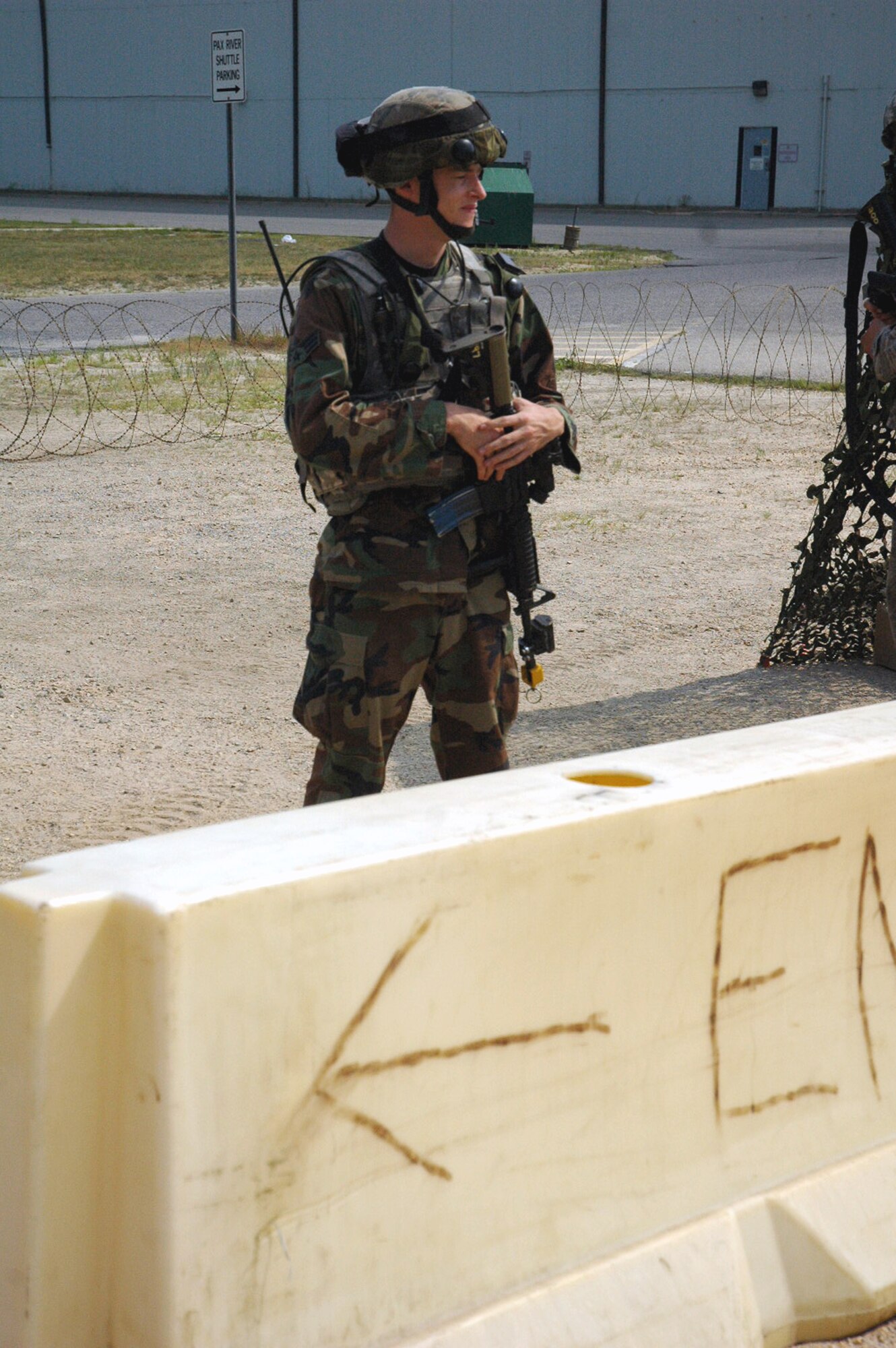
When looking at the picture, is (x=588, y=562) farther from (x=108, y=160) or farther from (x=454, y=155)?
(x=108, y=160)

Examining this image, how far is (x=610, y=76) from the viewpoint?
39.1 m

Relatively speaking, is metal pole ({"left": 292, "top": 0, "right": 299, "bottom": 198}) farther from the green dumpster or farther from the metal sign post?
the metal sign post

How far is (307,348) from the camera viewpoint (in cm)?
296

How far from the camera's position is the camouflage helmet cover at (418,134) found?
116 inches

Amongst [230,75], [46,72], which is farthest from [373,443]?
[46,72]

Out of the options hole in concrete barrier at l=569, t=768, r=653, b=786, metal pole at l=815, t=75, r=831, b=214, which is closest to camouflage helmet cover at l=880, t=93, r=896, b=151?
hole in concrete barrier at l=569, t=768, r=653, b=786

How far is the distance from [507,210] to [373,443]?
2424 cm

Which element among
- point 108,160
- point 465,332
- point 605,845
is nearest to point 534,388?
point 465,332

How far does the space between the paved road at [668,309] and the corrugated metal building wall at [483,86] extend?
5583 mm

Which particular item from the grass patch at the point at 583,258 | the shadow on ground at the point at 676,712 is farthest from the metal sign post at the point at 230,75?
the shadow on ground at the point at 676,712

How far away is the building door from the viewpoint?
3838 cm

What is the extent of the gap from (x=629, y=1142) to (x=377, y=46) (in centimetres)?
4235

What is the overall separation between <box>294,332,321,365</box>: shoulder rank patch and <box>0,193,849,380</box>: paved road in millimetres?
8185

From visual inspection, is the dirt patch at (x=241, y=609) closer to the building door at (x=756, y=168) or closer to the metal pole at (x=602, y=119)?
the building door at (x=756, y=168)
